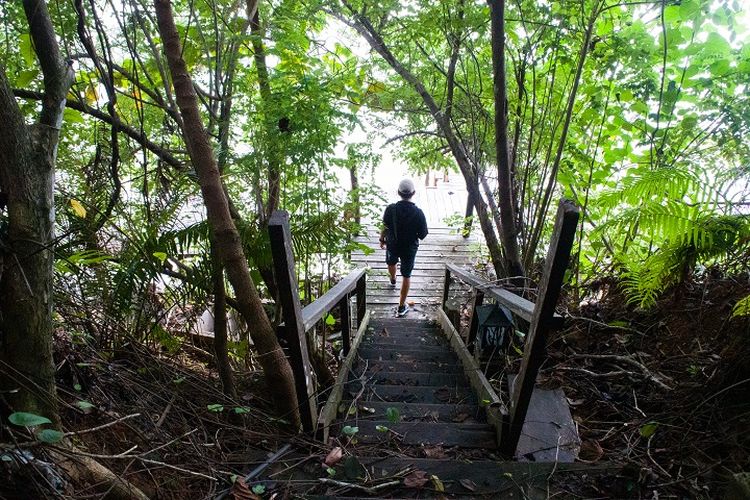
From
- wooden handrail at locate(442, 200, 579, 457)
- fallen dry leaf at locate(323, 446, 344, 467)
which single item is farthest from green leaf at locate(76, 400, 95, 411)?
wooden handrail at locate(442, 200, 579, 457)

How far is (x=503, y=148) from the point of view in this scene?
143 inches

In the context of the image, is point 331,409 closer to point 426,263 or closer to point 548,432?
point 548,432

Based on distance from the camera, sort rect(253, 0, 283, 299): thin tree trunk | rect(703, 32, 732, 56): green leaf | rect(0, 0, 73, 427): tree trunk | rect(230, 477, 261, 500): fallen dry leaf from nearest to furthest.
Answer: rect(0, 0, 73, 427): tree trunk < rect(230, 477, 261, 500): fallen dry leaf < rect(253, 0, 283, 299): thin tree trunk < rect(703, 32, 732, 56): green leaf

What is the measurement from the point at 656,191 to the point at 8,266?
3.52 metres

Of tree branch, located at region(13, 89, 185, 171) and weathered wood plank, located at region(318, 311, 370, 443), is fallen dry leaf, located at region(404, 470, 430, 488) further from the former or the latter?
tree branch, located at region(13, 89, 185, 171)

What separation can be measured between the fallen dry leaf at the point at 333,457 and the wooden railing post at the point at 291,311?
0.58 ft

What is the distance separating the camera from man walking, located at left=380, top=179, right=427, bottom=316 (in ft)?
19.4

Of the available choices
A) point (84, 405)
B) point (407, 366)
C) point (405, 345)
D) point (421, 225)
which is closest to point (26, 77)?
point (84, 405)

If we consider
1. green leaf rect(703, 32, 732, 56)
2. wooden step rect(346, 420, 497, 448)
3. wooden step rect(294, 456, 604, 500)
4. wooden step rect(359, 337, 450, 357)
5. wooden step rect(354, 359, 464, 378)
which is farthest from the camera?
wooden step rect(359, 337, 450, 357)

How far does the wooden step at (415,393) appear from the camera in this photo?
3.17m

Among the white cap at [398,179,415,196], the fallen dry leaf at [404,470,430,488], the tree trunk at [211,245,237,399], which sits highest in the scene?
the white cap at [398,179,415,196]

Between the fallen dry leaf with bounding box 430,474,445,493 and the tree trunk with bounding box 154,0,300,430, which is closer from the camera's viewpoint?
the fallen dry leaf with bounding box 430,474,445,493

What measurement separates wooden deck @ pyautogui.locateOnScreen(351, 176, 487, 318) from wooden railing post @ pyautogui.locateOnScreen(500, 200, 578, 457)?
355 centimetres

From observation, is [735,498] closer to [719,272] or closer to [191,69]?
[719,272]
